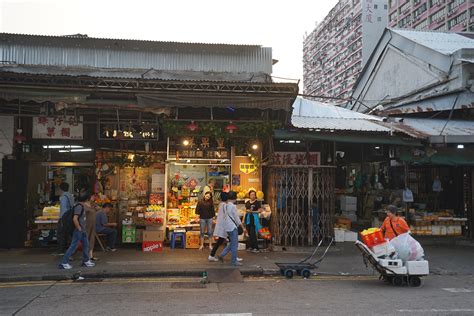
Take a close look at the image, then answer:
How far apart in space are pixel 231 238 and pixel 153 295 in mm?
3000

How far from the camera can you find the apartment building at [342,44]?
7438 cm

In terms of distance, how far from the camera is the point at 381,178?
1775 centimetres

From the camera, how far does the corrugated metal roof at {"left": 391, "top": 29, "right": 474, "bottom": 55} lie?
17891 millimetres

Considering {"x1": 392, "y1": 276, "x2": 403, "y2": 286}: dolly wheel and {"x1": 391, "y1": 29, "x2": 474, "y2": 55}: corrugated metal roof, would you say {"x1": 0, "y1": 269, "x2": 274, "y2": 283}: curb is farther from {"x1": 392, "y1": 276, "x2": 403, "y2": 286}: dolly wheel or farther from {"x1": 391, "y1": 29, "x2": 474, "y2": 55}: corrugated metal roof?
{"x1": 391, "y1": 29, "x2": 474, "y2": 55}: corrugated metal roof

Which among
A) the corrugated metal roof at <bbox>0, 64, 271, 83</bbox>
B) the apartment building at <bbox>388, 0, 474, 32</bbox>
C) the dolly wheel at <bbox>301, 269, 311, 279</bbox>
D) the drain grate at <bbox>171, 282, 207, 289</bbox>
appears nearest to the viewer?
the drain grate at <bbox>171, 282, 207, 289</bbox>

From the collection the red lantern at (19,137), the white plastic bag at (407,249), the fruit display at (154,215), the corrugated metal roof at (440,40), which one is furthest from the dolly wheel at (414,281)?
the corrugated metal roof at (440,40)

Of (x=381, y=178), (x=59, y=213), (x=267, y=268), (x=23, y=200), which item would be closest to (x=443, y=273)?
(x=267, y=268)

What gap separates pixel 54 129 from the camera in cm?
1190

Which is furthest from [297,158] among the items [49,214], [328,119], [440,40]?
[440,40]

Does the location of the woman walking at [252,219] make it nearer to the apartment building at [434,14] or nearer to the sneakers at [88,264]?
the sneakers at [88,264]

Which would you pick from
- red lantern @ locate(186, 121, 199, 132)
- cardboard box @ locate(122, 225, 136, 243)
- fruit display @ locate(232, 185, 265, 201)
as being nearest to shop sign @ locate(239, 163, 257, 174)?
fruit display @ locate(232, 185, 265, 201)

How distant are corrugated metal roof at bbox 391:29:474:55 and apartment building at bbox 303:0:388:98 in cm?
4477

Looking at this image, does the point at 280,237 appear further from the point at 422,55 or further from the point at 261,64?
the point at 422,55

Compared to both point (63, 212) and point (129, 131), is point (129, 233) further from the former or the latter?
point (129, 131)
